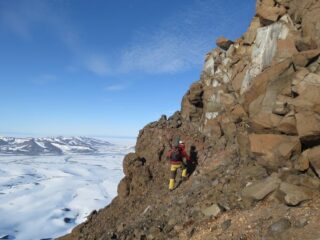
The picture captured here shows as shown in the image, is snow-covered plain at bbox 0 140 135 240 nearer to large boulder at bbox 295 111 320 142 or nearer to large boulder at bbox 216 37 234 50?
large boulder at bbox 216 37 234 50

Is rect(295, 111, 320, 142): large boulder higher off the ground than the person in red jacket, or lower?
higher

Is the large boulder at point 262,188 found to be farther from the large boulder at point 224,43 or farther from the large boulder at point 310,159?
the large boulder at point 224,43

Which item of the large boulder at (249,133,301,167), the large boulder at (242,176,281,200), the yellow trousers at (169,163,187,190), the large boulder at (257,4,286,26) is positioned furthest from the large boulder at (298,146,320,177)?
the large boulder at (257,4,286,26)

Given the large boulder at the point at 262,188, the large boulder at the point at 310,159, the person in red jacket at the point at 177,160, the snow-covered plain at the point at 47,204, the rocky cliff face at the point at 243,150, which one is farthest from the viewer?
the snow-covered plain at the point at 47,204

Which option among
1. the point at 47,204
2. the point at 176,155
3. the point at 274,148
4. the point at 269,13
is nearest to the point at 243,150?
the point at 274,148

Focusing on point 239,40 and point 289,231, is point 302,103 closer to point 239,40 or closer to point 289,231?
point 289,231

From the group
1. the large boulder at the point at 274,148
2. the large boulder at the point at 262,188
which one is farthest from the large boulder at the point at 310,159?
the large boulder at the point at 262,188

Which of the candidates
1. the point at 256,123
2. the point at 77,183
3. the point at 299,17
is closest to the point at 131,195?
the point at 256,123

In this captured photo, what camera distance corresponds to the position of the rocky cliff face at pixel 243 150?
38.3 feet

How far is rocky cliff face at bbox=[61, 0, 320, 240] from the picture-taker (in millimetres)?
11664

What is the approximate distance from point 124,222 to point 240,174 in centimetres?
744

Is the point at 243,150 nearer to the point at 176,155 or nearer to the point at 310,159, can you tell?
the point at 176,155

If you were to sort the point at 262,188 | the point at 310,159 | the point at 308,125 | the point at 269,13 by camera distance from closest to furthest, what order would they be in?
1. the point at 310,159
2. the point at 308,125
3. the point at 262,188
4. the point at 269,13

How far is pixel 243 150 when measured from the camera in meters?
16.9
